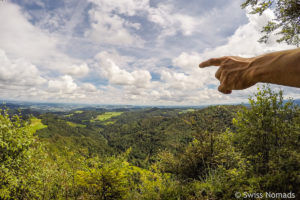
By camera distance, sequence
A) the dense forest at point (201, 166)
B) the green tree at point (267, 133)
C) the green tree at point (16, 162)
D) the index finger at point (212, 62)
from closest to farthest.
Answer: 1. the index finger at point (212, 62)
2. the dense forest at point (201, 166)
3. the green tree at point (267, 133)
4. the green tree at point (16, 162)

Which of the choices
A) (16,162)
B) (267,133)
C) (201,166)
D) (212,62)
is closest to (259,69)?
(212,62)

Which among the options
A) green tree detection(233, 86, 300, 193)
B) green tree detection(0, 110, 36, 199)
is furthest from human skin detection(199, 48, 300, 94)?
green tree detection(0, 110, 36, 199)

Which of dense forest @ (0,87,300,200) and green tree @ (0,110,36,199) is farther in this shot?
green tree @ (0,110,36,199)

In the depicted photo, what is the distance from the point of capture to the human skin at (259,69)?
111 cm

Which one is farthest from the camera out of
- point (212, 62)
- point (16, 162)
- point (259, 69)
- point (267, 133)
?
point (16, 162)

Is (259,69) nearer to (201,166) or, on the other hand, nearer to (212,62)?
(212,62)

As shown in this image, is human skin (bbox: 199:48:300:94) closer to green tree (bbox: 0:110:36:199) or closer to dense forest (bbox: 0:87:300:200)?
dense forest (bbox: 0:87:300:200)

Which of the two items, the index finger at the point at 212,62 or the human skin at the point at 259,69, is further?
the index finger at the point at 212,62

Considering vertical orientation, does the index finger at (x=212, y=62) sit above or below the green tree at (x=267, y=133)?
above

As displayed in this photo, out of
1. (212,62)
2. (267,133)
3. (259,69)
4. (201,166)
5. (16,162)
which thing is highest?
(212,62)

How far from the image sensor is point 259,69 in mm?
1303

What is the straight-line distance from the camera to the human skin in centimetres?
111

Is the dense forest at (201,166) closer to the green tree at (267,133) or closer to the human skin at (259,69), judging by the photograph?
the green tree at (267,133)

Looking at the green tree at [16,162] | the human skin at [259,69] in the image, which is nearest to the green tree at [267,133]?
Answer: the human skin at [259,69]
